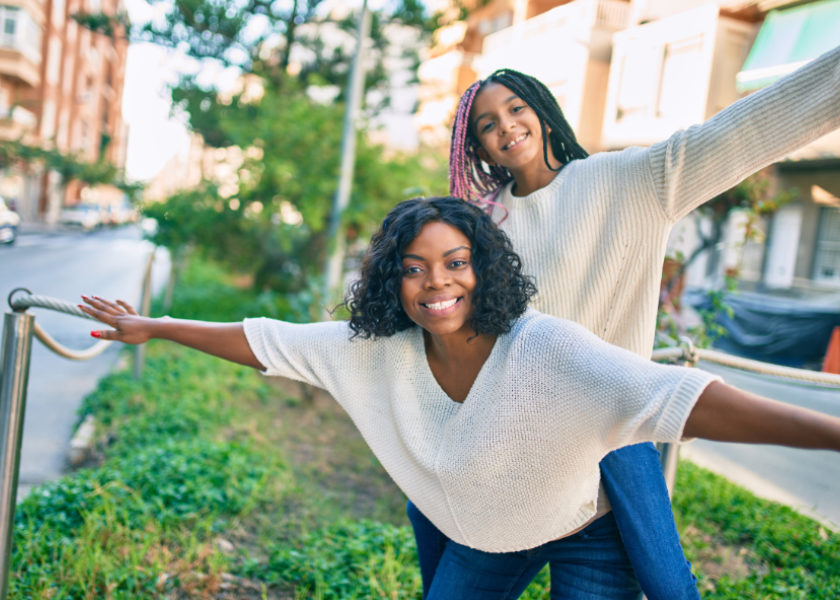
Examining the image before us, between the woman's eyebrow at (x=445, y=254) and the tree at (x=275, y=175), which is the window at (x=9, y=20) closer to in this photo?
the tree at (x=275, y=175)

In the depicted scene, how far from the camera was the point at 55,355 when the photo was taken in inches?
313

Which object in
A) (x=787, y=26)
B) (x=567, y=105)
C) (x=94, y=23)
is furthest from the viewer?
(x=567, y=105)

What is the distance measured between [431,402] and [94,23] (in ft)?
44.5

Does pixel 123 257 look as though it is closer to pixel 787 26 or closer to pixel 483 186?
pixel 787 26

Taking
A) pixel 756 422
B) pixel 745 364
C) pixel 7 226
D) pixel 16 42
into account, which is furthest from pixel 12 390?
pixel 16 42

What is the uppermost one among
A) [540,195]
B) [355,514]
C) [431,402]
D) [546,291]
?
[540,195]

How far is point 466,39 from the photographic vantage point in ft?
93.1

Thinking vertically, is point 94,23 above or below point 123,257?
above

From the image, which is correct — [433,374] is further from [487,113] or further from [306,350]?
[487,113]

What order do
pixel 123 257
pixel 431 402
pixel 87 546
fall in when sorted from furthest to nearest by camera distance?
pixel 123 257
pixel 87 546
pixel 431 402

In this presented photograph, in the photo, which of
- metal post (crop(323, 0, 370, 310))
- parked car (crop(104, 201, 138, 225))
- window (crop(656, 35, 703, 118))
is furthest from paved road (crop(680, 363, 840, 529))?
window (crop(656, 35, 703, 118))

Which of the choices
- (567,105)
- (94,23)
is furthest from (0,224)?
(567,105)

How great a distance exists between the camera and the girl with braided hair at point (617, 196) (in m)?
1.61

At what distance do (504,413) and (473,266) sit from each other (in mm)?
375
